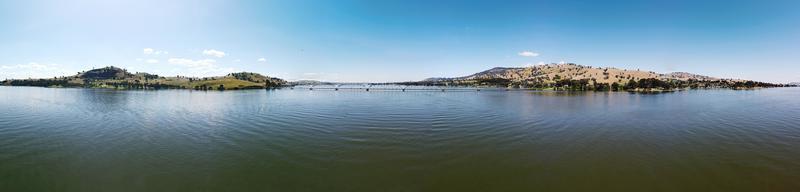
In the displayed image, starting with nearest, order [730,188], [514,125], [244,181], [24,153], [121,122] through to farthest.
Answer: [730,188]
[244,181]
[24,153]
[514,125]
[121,122]

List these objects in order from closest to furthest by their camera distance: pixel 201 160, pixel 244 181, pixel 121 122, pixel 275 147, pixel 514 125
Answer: pixel 244 181 → pixel 201 160 → pixel 275 147 → pixel 514 125 → pixel 121 122

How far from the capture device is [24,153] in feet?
74.5

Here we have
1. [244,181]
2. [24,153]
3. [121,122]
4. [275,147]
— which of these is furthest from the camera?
[121,122]

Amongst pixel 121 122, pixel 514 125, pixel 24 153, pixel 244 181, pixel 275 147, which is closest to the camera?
pixel 244 181

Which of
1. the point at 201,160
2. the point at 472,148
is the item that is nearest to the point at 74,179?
the point at 201,160

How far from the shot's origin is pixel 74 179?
57.1 feet

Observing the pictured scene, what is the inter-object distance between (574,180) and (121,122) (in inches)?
1788

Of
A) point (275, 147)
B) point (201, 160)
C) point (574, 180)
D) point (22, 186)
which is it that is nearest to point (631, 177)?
point (574, 180)

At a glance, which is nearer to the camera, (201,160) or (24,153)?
(201,160)

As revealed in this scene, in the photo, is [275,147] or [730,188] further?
[275,147]

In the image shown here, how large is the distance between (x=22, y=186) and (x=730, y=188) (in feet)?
107

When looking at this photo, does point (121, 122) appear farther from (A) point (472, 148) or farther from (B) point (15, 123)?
(A) point (472, 148)

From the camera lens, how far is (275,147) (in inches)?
970

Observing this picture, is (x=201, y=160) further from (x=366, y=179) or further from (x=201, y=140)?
(x=366, y=179)
